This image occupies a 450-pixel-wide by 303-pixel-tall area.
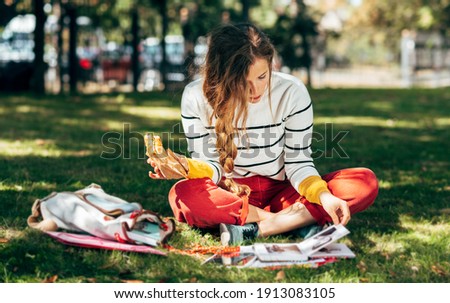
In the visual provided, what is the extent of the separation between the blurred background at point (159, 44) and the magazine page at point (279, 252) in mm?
10181

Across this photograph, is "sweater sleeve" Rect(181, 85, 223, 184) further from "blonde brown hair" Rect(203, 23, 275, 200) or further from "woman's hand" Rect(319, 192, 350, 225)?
"woman's hand" Rect(319, 192, 350, 225)

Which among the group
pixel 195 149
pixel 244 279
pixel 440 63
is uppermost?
pixel 195 149

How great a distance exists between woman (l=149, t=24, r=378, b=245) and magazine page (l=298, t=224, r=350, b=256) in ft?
0.63

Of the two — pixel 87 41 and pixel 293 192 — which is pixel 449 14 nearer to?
pixel 87 41

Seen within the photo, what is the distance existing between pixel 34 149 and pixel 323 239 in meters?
4.24

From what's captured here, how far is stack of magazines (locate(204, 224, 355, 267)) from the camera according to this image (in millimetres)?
3553

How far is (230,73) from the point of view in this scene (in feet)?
12.9

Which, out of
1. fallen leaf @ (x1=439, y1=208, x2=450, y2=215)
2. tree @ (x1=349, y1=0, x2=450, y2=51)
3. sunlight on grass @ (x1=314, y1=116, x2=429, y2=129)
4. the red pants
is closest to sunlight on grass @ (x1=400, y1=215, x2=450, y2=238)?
fallen leaf @ (x1=439, y1=208, x2=450, y2=215)

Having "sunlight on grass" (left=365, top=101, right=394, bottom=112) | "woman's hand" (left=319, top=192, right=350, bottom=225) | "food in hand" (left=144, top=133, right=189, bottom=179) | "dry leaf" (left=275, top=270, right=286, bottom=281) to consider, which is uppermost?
"food in hand" (left=144, top=133, right=189, bottom=179)

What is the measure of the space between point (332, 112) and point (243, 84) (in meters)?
7.32

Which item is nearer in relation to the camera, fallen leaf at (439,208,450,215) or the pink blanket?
the pink blanket

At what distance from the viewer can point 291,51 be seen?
19.1 metres
